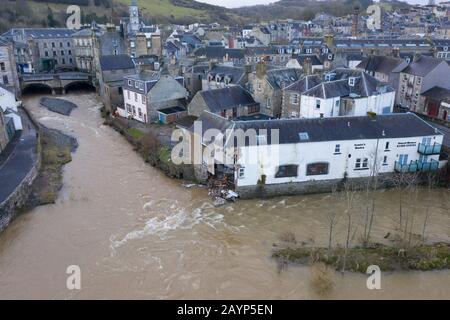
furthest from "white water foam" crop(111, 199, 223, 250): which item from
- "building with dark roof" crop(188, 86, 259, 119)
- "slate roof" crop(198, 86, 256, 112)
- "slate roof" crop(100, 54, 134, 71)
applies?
"slate roof" crop(100, 54, 134, 71)

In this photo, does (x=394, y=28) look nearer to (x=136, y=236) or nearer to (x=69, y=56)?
(x=69, y=56)

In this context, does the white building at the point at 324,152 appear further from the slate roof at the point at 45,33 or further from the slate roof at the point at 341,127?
the slate roof at the point at 45,33

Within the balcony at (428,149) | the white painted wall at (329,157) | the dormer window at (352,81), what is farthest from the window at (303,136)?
the dormer window at (352,81)

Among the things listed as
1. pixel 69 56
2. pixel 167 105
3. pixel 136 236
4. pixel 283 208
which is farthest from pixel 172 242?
pixel 69 56

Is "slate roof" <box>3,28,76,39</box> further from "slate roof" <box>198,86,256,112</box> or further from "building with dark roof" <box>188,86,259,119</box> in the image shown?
"slate roof" <box>198,86,256,112</box>

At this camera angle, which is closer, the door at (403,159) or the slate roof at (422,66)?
the door at (403,159)

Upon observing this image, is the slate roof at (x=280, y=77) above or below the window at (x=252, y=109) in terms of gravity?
above

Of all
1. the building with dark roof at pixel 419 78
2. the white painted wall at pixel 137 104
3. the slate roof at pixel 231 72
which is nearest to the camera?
the slate roof at pixel 231 72
